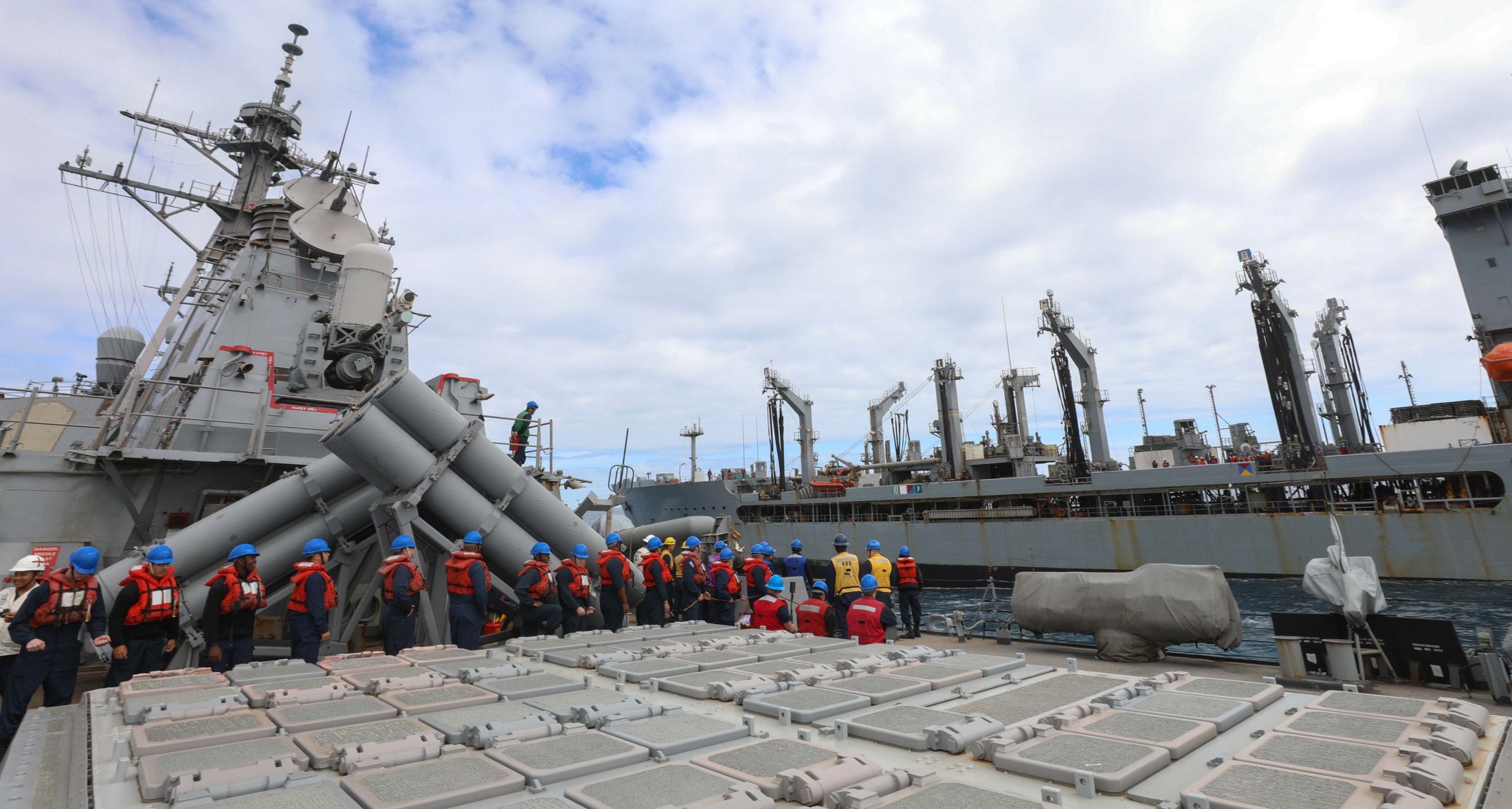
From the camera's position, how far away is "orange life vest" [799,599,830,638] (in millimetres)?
7617

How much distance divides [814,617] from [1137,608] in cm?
344

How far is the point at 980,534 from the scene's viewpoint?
96.2ft

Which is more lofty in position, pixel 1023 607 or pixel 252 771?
pixel 252 771

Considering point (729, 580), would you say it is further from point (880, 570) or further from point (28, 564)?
point (28, 564)

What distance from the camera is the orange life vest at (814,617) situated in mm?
7617

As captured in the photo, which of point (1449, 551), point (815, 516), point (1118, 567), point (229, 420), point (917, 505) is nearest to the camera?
point (229, 420)

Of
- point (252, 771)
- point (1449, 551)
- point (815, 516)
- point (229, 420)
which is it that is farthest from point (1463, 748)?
point (815, 516)

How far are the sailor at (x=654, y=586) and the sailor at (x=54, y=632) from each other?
5.36m

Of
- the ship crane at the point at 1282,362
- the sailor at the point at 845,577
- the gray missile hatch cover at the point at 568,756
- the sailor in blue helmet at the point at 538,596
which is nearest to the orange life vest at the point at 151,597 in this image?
the sailor in blue helmet at the point at 538,596

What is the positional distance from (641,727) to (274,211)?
679 inches

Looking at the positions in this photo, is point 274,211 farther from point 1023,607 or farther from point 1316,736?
point 1316,736

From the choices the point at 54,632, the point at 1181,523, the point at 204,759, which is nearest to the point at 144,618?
the point at 54,632

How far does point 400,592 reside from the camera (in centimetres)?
682

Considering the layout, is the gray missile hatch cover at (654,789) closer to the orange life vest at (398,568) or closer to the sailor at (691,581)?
the orange life vest at (398,568)
